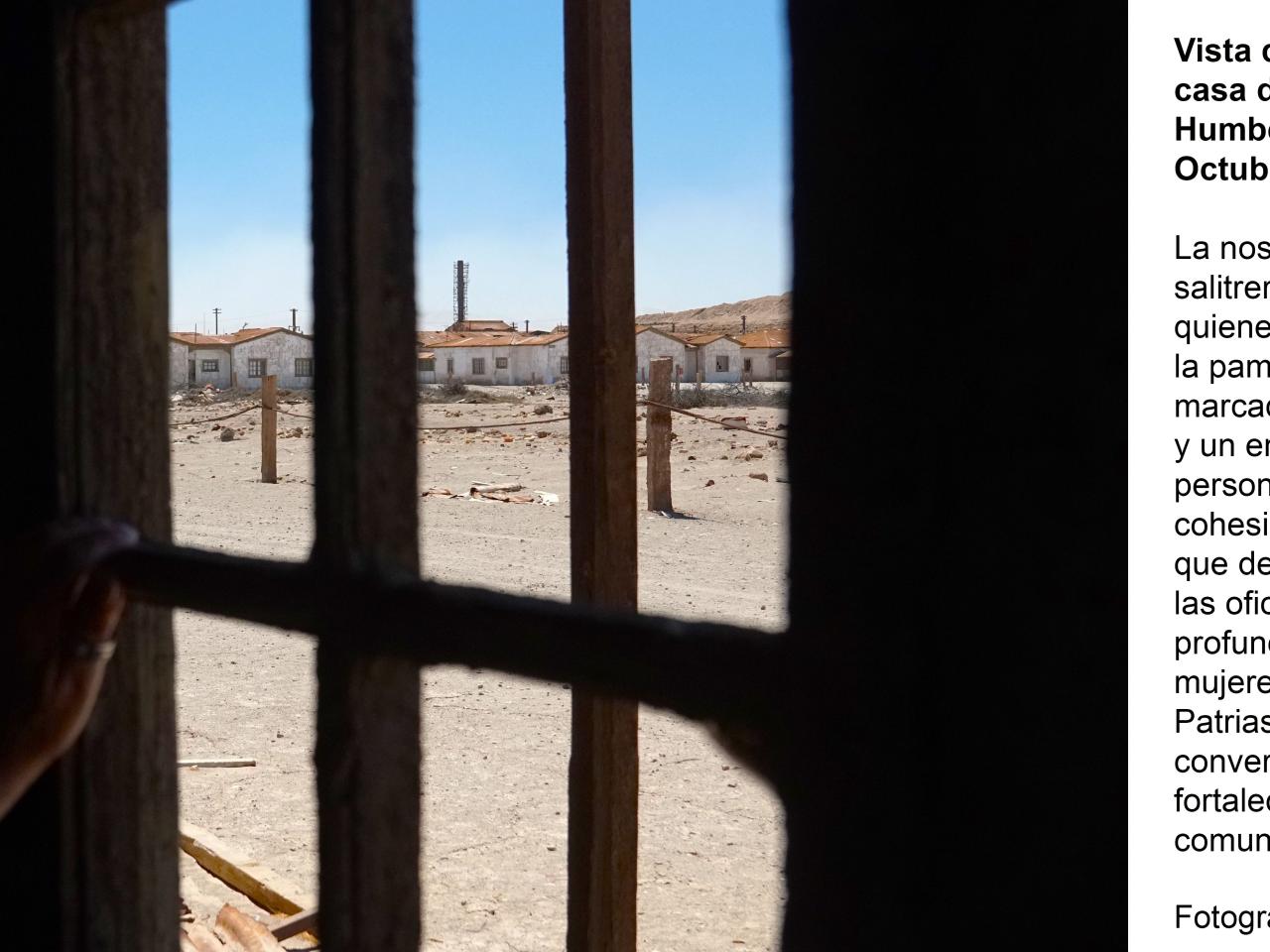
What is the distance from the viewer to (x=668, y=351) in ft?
168

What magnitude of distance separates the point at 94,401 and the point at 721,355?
1926 inches

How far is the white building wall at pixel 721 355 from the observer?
161 ft

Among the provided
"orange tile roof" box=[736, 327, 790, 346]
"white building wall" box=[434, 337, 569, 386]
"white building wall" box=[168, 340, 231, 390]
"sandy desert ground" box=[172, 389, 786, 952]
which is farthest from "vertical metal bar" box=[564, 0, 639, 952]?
"white building wall" box=[434, 337, 569, 386]

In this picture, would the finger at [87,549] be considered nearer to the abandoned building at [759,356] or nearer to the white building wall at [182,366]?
the abandoned building at [759,356]

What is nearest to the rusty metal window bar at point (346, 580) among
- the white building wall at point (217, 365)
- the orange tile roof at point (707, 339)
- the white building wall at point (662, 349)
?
the orange tile roof at point (707, 339)

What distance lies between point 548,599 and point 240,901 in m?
3.29

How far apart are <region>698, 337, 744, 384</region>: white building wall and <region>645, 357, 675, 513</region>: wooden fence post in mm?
37505

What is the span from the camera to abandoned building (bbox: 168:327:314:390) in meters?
47.2

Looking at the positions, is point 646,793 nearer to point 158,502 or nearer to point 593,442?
point 593,442

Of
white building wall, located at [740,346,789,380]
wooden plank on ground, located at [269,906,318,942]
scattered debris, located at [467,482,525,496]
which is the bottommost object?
wooden plank on ground, located at [269,906,318,942]

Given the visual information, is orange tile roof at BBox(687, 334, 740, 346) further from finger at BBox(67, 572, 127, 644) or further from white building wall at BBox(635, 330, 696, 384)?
finger at BBox(67, 572, 127, 644)

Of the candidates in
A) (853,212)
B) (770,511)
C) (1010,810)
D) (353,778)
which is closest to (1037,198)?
(853,212)

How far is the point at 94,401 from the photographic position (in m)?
0.95

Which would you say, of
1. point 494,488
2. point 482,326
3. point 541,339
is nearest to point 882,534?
point 494,488
